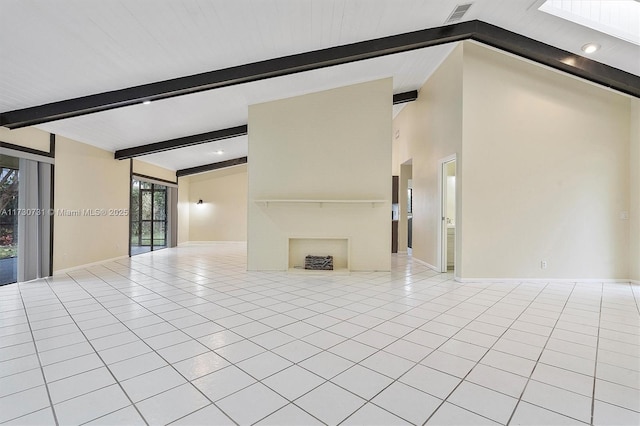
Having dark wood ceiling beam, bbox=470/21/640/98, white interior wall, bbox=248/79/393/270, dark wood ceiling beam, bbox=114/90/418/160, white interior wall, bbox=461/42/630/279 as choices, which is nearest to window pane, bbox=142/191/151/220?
dark wood ceiling beam, bbox=114/90/418/160

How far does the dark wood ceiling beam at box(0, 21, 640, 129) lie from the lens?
13.9 ft

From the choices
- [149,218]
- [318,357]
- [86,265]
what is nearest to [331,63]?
[318,357]

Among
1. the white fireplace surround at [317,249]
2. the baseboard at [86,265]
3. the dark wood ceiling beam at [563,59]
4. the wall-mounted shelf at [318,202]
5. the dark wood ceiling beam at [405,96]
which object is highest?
the dark wood ceiling beam at [405,96]

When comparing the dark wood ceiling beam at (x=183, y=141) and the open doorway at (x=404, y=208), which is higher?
the dark wood ceiling beam at (x=183, y=141)

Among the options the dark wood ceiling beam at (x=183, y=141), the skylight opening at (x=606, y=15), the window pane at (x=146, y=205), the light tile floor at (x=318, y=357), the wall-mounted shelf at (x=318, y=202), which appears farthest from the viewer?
the window pane at (x=146, y=205)

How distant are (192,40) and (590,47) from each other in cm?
541

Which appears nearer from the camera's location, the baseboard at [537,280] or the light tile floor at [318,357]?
the light tile floor at [318,357]

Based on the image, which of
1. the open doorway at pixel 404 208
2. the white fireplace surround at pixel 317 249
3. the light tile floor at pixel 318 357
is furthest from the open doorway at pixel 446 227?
the open doorway at pixel 404 208

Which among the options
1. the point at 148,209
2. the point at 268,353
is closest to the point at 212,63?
the point at 268,353

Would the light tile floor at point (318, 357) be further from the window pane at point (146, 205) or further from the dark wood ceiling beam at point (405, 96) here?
the window pane at point (146, 205)

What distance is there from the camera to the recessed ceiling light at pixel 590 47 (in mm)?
4283

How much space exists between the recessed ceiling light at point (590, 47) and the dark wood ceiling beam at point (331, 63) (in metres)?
0.16

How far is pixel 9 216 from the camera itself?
4879 millimetres

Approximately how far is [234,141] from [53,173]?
3.93m
